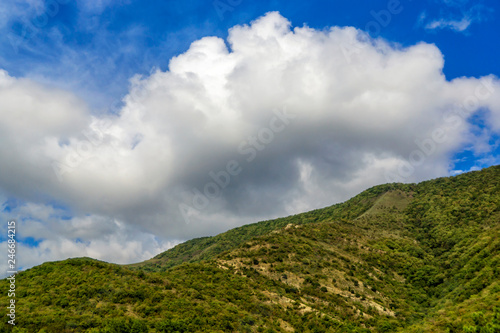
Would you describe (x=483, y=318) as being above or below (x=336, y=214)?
below

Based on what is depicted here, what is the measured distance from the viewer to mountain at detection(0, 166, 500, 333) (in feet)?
112

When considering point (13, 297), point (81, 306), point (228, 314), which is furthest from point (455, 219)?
point (13, 297)

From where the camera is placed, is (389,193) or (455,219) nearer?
(455,219)

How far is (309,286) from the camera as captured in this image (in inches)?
2480

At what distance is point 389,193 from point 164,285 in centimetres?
16453

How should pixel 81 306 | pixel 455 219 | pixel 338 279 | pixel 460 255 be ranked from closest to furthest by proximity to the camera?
1. pixel 81 306
2. pixel 338 279
3. pixel 460 255
4. pixel 455 219

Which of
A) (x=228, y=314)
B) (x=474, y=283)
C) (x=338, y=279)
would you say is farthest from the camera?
(x=338, y=279)

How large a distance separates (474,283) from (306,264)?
34.4 meters

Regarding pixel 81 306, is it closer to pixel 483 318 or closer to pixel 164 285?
pixel 164 285

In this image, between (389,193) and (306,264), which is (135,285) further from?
(389,193)

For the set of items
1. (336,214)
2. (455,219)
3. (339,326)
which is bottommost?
(339,326)

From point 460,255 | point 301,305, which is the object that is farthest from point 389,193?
point 301,305

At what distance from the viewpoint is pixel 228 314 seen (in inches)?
1620

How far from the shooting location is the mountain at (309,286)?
1350 inches
